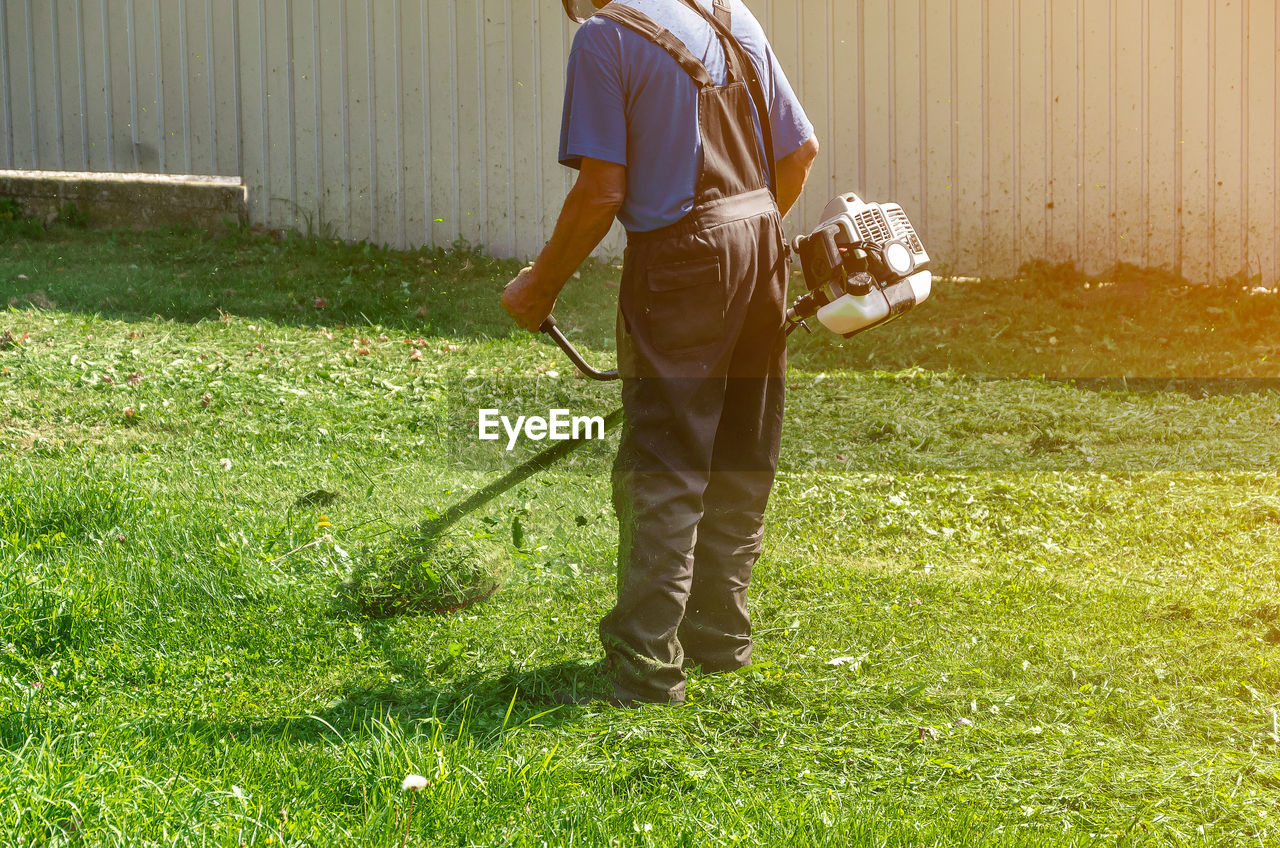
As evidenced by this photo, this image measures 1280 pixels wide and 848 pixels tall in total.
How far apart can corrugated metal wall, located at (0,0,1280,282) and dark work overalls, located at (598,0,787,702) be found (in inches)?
266

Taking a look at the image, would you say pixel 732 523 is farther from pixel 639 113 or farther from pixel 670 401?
pixel 639 113

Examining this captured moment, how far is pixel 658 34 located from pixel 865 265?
85cm

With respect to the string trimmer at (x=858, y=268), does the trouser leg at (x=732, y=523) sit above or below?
below

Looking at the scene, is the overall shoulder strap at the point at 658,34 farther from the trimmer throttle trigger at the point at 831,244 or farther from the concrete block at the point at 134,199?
the concrete block at the point at 134,199

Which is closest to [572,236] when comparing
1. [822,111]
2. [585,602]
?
[585,602]

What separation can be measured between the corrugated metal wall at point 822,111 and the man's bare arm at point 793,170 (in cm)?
642

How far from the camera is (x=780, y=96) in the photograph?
11.6ft

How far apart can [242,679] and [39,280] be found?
6.13 metres

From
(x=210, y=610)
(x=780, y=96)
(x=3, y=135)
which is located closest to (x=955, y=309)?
(x=780, y=96)

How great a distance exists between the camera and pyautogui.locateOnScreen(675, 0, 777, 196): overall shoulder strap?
3.36 m

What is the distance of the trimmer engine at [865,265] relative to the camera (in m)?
3.38

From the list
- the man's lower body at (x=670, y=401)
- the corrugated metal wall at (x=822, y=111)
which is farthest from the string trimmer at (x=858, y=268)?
the corrugated metal wall at (x=822, y=111)

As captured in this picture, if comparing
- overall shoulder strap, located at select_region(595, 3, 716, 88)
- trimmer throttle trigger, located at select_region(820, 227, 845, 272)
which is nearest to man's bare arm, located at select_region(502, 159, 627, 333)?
overall shoulder strap, located at select_region(595, 3, 716, 88)

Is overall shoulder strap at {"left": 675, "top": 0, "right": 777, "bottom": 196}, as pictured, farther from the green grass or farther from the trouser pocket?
the green grass
